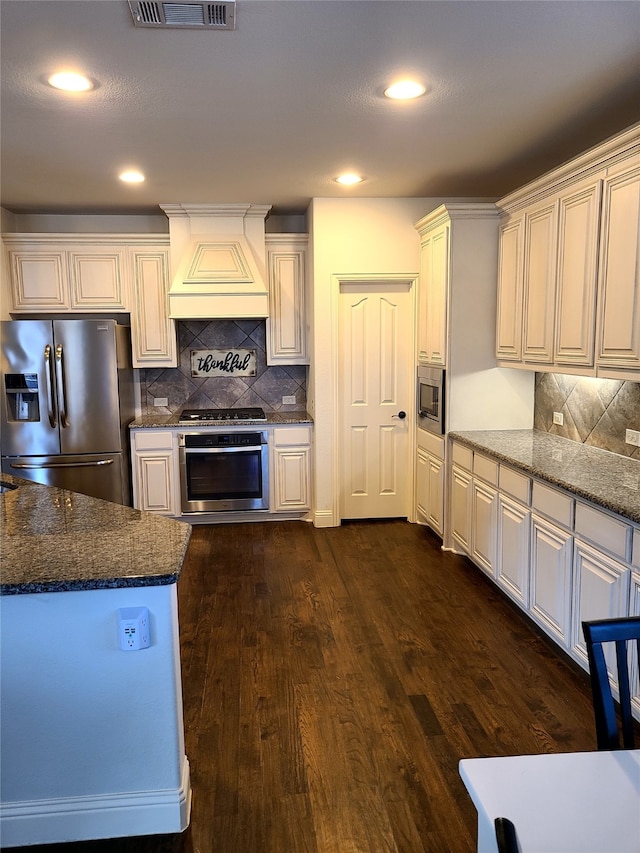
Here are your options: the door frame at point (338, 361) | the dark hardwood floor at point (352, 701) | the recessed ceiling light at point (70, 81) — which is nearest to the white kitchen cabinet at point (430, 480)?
the door frame at point (338, 361)

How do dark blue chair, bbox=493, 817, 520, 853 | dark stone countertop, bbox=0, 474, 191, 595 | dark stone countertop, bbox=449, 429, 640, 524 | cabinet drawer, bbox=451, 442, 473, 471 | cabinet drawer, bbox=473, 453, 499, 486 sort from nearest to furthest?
1. dark blue chair, bbox=493, 817, 520, 853
2. dark stone countertop, bbox=0, 474, 191, 595
3. dark stone countertop, bbox=449, 429, 640, 524
4. cabinet drawer, bbox=473, 453, 499, 486
5. cabinet drawer, bbox=451, 442, 473, 471

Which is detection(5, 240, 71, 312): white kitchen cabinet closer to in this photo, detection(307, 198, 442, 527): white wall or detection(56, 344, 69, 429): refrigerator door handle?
detection(56, 344, 69, 429): refrigerator door handle

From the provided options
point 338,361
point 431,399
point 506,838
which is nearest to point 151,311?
point 338,361

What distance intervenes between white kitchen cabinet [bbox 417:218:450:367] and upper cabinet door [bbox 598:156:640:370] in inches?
57.4

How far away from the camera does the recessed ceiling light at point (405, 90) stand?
2629mm

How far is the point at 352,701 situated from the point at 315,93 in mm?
2638

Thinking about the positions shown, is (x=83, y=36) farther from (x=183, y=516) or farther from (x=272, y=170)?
(x=183, y=516)

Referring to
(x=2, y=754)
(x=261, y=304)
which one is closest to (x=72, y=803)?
(x=2, y=754)

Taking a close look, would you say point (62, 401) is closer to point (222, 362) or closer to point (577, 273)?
point (222, 362)

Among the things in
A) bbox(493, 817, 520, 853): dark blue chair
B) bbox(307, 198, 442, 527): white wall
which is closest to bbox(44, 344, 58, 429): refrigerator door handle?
bbox(307, 198, 442, 527): white wall

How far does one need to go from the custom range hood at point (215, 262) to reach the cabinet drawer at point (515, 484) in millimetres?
2519

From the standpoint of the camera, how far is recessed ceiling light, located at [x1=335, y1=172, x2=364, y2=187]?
417 centimetres

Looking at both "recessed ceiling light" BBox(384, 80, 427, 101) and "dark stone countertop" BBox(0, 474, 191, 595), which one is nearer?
"dark stone countertop" BBox(0, 474, 191, 595)

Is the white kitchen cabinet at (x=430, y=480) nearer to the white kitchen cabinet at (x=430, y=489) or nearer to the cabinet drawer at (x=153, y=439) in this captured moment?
the white kitchen cabinet at (x=430, y=489)
